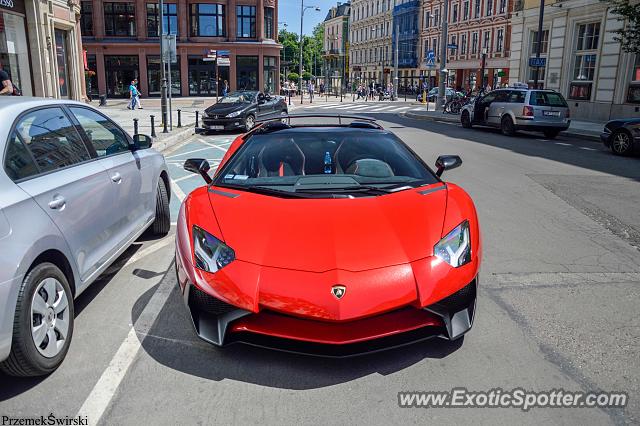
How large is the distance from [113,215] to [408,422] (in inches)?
118

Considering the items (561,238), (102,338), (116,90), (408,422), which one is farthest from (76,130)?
(116,90)

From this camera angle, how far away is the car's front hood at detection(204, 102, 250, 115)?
19506mm

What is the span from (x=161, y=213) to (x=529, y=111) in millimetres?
15767

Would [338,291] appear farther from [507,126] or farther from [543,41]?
[543,41]

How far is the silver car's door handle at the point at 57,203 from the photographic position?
3.47m

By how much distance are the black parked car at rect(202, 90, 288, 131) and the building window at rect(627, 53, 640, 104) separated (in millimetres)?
15521

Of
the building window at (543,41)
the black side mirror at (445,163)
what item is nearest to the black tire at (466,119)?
the building window at (543,41)

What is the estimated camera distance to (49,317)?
3.25 m

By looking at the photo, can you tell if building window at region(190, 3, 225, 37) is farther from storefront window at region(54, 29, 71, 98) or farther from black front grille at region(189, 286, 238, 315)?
black front grille at region(189, 286, 238, 315)

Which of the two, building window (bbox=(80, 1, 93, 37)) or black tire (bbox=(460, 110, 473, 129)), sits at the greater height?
building window (bbox=(80, 1, 93, 37))

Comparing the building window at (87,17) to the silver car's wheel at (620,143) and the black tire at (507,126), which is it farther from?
the silver car's wheel at (620,143)

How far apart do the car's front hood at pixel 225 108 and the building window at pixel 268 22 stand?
3172 cm

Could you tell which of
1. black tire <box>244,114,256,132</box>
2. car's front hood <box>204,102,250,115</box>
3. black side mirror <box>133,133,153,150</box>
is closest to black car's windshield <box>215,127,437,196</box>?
black side mirror <box>133,133,153,150</box>

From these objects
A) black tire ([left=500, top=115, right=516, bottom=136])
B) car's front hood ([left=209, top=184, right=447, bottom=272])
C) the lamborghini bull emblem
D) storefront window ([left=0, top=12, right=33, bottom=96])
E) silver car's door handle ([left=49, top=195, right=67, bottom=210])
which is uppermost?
storefront window ([left=0, top=12, right=33, bottom=96])
